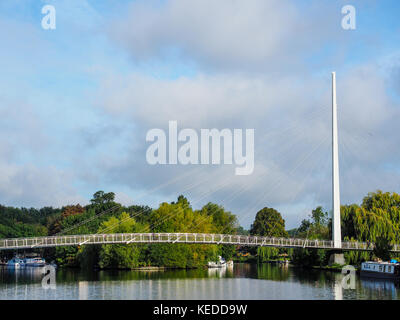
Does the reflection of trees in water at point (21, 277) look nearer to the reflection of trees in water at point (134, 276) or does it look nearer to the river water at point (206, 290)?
the reflection of trees in water at point (134, 276)

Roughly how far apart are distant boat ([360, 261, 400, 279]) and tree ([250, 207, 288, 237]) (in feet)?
169

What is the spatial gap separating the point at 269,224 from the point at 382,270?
56.8 metres

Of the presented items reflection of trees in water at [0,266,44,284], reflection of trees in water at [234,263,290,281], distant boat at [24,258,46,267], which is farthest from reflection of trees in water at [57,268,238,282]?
distant boat at [24,258,46,267]

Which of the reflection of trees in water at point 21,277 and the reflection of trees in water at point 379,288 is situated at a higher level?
the reflection of trees in water at point 379,288

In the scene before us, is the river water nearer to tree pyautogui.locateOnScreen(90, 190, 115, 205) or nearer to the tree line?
the tree line

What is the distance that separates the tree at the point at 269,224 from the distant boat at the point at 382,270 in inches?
2032

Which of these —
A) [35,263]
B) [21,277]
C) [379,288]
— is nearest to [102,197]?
[35,263]

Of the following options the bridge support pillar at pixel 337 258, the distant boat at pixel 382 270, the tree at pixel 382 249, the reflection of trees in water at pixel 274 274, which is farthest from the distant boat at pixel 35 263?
the distant boat at pixel 382 270

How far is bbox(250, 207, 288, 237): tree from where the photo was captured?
110250mm

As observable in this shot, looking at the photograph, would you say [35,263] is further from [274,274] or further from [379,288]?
[379,288]

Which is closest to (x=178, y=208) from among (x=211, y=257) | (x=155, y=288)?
(x=211, y=257)

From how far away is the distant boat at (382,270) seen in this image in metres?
53.7

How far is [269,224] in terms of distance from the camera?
11162 cm
